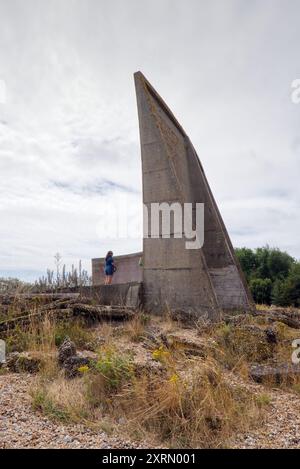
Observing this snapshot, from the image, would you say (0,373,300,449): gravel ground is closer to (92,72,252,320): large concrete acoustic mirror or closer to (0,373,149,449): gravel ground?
(0,373,149,449): gravel ground

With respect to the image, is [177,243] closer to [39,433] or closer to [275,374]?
[275,374]

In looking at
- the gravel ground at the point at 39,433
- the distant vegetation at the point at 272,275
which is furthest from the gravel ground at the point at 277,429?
the distant vegetation at the point at 272,275

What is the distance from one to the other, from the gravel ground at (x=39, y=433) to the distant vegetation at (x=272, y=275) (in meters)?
14.2

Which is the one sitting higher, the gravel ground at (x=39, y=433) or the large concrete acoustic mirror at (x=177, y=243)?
the large concrete acoustic mirror at (x=177, y=243)

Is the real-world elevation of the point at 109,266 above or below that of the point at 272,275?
above

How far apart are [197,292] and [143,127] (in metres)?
4.22

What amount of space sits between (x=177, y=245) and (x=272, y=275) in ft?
39.8

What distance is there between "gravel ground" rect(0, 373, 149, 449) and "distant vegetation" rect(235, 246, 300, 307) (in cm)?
1416

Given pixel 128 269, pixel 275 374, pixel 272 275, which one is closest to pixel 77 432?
pixel 275 374

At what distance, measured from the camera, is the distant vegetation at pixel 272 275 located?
1532cm

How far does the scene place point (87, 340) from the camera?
4887 millimetres

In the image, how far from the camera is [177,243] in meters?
7.65

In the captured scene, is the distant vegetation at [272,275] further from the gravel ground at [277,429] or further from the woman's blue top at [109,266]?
the gravel ground at [277,429]

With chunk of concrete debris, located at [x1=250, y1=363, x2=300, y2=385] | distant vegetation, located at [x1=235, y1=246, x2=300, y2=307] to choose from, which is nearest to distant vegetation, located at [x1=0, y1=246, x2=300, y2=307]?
distant vegetation, located at [x1=235, y1=246, x2=300, y2=307]
